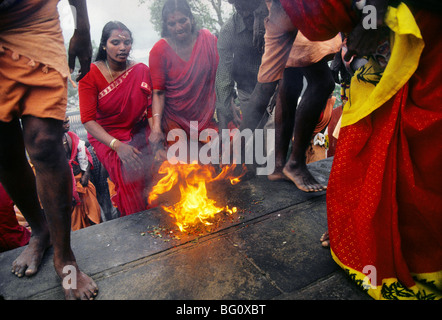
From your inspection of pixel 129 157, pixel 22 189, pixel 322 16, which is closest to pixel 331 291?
pixel 322 16

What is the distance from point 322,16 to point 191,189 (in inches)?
75.7

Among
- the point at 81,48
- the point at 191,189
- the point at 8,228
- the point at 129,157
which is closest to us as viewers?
the point at 81,48

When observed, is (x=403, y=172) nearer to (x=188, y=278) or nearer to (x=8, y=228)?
(x=188, y=278)

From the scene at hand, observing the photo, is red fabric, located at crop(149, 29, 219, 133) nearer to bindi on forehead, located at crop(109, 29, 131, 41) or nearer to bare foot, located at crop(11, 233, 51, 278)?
bindi on forehead, located at crop(109, 29, 131, 41)

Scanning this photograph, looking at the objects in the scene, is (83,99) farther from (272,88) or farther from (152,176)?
(272,88)

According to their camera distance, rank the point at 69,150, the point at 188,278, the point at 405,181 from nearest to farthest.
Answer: the point at 405,181 < the point at 188,278 < the point at 69,150

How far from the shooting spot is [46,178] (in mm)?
1760

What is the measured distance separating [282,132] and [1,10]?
2446 millimetres

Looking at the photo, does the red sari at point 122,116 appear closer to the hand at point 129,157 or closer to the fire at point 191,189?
the hand at point 129,157

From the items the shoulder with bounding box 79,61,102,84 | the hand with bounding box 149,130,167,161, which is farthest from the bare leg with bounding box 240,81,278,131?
the shoulder with bounding box 79,61,102,84

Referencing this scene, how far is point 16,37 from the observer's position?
167 centimetres

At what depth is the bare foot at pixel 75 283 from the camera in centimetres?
174

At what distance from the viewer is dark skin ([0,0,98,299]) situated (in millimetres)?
1721

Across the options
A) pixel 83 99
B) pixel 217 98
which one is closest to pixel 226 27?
pixel 217 98
